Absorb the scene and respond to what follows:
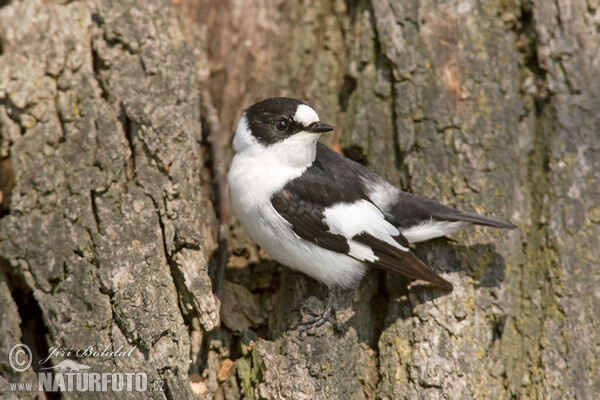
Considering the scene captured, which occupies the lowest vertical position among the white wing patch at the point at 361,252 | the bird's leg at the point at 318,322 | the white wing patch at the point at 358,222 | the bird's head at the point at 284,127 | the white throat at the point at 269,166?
the bird's leg at the point at 318,322

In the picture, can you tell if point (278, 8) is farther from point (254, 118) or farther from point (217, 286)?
point (217, 286)

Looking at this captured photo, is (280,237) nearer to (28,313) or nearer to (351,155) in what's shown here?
(351,155)

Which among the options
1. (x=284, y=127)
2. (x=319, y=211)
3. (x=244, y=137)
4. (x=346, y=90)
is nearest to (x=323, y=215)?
(x=319, y=211)

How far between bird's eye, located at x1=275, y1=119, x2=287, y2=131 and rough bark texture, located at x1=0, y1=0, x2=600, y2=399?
591mm

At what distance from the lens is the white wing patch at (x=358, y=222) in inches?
142

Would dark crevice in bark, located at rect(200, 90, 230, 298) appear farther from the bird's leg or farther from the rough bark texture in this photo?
the bird's leg

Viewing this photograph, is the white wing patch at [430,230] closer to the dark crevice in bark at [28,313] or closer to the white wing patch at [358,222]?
the white wing patch at [358,222]

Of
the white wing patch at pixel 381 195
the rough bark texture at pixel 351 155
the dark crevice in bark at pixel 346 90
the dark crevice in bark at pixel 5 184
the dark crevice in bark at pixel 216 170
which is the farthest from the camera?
the dark crevice in bark at pixel 346 90

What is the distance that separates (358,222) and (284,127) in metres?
0.79

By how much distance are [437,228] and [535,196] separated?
73cm

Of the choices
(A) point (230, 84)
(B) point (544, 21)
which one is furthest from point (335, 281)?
(B) point (544, 21)

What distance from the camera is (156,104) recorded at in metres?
3.73

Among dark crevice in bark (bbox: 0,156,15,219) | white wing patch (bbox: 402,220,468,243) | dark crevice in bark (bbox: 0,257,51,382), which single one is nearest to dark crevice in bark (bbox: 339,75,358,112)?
white wing patch (bbox: 402,220,468,243)

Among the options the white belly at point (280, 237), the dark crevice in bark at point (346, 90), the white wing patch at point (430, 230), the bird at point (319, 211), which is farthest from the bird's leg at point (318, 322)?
the dark crevice in bark at point (346, 90)
